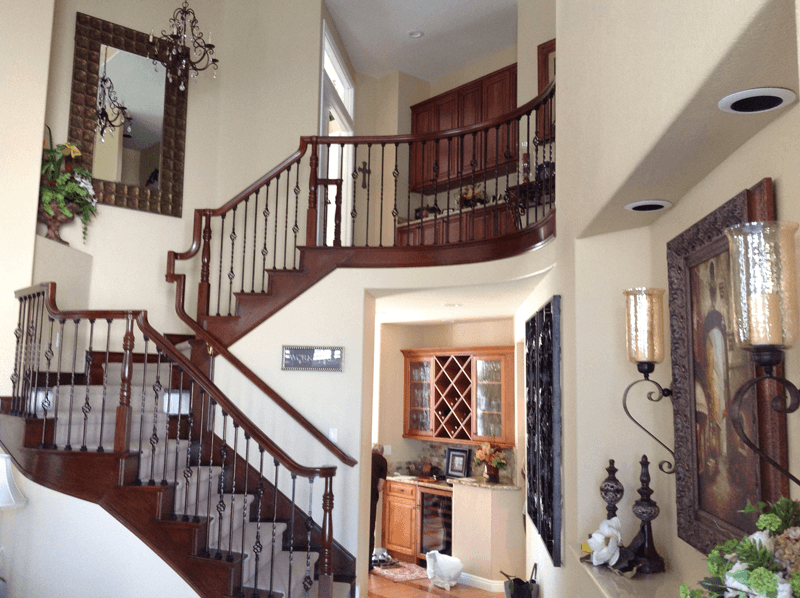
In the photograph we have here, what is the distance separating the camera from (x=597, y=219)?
2797 mm

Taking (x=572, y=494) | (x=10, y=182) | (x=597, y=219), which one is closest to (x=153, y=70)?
(x=10, y=182)

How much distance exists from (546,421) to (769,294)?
98.7 inches

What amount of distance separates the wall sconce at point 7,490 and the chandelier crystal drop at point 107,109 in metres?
3.09

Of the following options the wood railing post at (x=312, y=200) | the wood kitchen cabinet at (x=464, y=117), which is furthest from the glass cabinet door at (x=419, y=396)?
the wood railing post at (x=312, y=200)

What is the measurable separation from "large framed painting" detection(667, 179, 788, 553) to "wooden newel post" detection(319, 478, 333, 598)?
2.28 m

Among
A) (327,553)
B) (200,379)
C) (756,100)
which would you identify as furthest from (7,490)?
(756,100)

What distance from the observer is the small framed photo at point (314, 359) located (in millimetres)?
5152

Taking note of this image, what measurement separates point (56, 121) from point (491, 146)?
427 centimetres

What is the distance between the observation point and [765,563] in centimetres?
123

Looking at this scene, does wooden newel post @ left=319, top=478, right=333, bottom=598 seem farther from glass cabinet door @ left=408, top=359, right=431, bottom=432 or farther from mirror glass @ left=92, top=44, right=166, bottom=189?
glass cabinet door @ left=408, top=359, right=431, bottom=432

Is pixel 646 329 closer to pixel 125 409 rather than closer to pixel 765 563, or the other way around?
pixel 765 563

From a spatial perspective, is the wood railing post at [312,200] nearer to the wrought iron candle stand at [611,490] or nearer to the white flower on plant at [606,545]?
the wrought iron candle stand at [611,490]

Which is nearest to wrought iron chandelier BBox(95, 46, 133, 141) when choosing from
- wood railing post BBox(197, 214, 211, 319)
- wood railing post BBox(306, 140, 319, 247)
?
wood railing post BBox(197, 214, 211, 319)

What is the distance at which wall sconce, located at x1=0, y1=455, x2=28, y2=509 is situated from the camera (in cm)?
347
